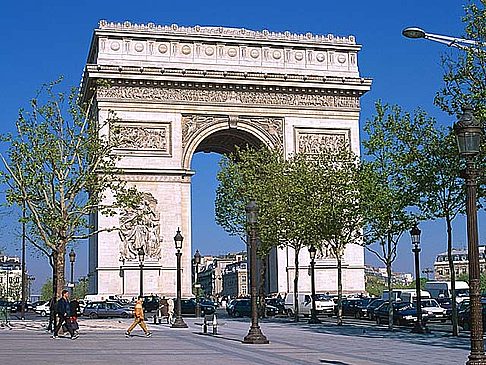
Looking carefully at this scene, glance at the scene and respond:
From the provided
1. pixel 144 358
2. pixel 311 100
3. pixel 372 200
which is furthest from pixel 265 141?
pixel 144 358

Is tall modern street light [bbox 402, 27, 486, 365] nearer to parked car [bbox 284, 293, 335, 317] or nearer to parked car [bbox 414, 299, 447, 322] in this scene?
parked car [bbox 414, 299, 447, 322]

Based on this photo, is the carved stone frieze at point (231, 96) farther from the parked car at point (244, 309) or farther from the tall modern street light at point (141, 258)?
the parked car at point (244, 309)

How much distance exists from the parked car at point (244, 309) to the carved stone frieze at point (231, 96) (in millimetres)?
12132

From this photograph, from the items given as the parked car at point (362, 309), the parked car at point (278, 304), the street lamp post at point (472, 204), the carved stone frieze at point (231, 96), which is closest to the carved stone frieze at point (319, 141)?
the carved stone frieze at point (231, 96)

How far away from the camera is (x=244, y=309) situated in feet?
183

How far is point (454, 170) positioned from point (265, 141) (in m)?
26.3

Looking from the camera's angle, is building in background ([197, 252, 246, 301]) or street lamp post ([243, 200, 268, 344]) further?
building in background ([197, 252, 246, 301])

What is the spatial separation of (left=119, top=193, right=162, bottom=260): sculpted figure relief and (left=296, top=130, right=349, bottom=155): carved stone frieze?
976 cm

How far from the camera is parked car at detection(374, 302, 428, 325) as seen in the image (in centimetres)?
4153

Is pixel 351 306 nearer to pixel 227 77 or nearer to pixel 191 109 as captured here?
pixel 191 109

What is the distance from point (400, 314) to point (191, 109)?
785 inches

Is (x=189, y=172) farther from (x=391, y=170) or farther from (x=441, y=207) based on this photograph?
(x=441, y=207)

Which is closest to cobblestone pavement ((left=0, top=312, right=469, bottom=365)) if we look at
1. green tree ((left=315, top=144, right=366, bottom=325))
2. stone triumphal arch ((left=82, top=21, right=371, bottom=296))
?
green tree ((left=315, top=144, right=366, bottom=325))

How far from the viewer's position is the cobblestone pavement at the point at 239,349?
21438 mm
